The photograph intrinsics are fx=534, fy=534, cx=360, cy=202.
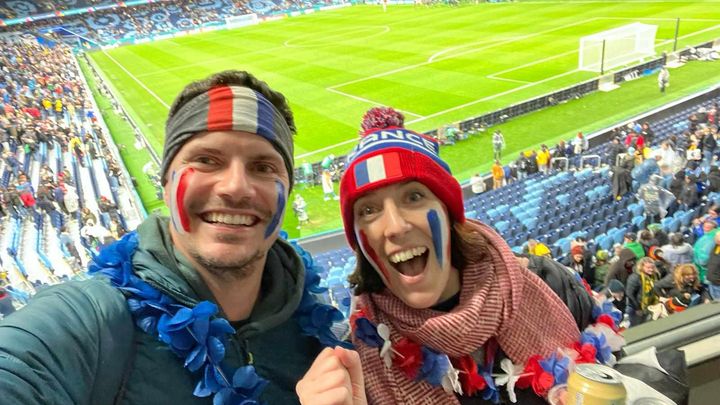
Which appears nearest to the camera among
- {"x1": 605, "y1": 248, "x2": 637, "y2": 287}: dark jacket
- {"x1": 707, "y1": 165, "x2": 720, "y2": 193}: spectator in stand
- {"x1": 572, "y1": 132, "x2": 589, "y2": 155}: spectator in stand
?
{"x1": 605, "y1": 248, "x2": 637, "y2": 287}: dark jacket

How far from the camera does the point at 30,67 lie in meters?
25.3

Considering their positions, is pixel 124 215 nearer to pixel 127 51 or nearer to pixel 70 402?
pixel 70 402

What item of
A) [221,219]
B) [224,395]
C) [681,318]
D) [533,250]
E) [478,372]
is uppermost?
[221,219]

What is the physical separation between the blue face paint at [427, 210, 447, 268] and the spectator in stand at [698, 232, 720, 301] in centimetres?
337

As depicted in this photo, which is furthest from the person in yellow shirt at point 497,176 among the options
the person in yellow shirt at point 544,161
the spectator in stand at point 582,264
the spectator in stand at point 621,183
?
the spectator in stand at point 582,264

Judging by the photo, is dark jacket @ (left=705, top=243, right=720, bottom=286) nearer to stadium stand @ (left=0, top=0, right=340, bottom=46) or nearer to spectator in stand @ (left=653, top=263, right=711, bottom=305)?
spectator in stand @ (left=653, top=263, right=711, bottom=305)

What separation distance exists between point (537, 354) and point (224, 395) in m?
0.96

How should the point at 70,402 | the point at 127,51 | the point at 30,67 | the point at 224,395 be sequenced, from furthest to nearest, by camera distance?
the point at 127,51, the point at 30,67, the point at 224,395, the point at 70,402

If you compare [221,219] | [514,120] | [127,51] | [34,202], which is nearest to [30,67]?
[127,51]

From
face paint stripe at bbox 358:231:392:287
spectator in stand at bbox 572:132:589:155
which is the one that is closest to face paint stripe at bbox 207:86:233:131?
face paint stripe at bbox 358:231:392:287

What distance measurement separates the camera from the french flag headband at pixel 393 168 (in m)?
1.60

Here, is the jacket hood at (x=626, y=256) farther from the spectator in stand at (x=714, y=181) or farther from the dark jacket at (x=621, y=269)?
the spectator in stand at (x=714, y=181)

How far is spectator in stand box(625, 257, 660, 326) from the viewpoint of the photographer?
4270 millimetres

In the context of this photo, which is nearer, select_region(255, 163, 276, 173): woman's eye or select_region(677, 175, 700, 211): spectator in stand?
select_region(255, 163, 276, 173): woman's eye
